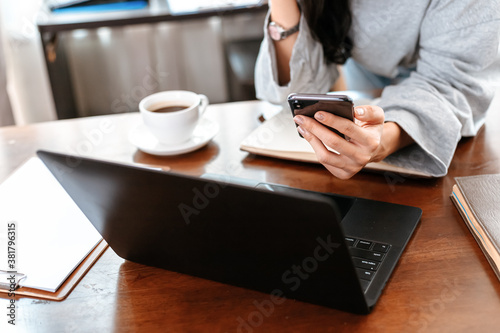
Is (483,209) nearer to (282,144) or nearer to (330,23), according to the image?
(282,144)

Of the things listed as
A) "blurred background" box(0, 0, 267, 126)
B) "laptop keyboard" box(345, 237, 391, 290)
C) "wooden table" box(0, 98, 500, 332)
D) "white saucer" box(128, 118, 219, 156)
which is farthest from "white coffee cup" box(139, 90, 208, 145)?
"blurred background" box(0, 0, 267, 126)

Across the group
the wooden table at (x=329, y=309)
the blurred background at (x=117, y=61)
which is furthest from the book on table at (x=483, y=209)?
the blurred background at (x=117, y=61)

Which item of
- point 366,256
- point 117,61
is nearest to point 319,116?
point 366,256

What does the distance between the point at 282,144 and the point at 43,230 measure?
1.29 feet

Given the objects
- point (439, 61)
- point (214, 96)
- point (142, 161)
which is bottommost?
point (214, 96)

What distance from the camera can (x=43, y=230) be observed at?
0.72m

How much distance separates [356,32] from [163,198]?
69 cm

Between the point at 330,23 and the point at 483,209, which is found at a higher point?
the point at 330,23

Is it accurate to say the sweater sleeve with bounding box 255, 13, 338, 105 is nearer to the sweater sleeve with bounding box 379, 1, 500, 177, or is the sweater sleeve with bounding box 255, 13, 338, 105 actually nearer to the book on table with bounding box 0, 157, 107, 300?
the sweater sleeve with bounding box 379, 1, 500, 177

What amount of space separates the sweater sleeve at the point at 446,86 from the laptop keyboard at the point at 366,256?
0.71 ft

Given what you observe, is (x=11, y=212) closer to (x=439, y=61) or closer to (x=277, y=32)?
(x=277, y=32)

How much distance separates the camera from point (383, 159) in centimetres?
83

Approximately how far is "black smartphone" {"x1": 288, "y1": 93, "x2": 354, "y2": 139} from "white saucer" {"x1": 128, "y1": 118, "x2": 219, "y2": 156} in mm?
283

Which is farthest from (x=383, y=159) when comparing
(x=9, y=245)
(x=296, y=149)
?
(x=9, y=245)
